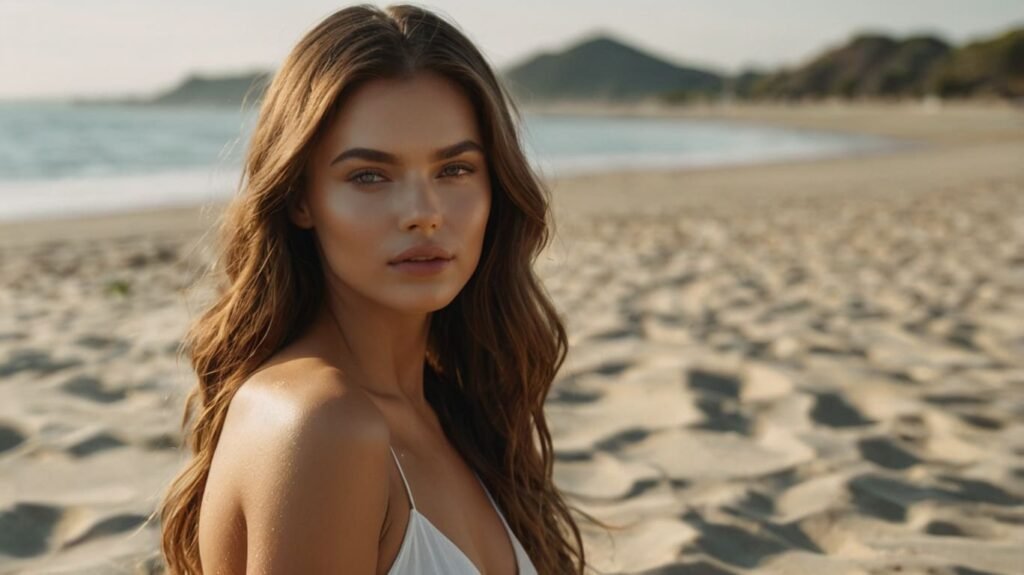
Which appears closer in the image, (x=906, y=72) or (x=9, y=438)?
(x=9, y=438)

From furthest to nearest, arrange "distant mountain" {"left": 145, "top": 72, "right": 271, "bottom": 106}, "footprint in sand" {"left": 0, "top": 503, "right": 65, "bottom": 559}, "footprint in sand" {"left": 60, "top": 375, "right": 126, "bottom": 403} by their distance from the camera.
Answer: "distant mountain" {"left": 145, "top": 72, "right": 271, "bottom": 106}
"footprint in sand" {"left": 60, "top": 375, "right": 126, "bottom": 403}
"footprint in sand" {"left": 0, "top": 503, "right": 65, "bottom": 559}

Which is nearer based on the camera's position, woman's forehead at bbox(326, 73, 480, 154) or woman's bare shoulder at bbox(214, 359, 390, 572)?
woman's bare shoulder at bbox(214, 359, 390, 572)

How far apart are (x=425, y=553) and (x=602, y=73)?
175 metres

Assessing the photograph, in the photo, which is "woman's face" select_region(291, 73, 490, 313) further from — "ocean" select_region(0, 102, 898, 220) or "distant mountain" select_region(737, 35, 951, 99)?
"distant mountain" select_region(737, 35, 951, 99)

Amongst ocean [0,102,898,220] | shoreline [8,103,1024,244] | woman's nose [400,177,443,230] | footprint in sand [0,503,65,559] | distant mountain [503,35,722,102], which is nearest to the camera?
woman's nose [400,177,443,230]

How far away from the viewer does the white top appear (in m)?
1.54

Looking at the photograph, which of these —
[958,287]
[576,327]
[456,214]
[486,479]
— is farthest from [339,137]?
[958,287]

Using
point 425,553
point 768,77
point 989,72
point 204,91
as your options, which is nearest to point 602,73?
point 768,77

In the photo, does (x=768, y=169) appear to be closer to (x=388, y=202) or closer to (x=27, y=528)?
(x=27, y=528)

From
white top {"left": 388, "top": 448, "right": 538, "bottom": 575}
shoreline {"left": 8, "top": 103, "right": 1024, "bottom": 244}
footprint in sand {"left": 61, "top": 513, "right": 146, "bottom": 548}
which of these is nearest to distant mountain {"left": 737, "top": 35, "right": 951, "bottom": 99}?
shoreline {"left": 8, "top": 103, "right": 1024, "bottom": 244}

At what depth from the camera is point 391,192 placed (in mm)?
1709

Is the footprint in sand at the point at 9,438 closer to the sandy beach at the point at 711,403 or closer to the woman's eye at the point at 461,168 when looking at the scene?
the sandy beach at the point at 711,403

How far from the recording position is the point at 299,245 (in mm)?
Result: 1890

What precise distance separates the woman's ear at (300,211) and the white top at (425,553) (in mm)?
467
